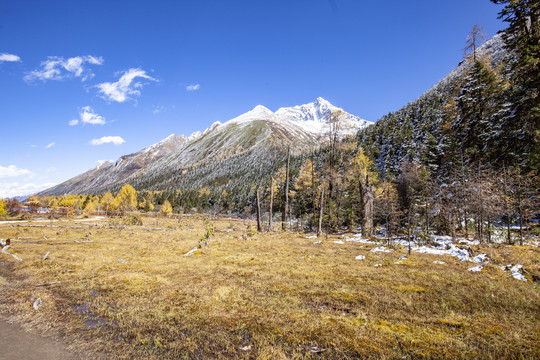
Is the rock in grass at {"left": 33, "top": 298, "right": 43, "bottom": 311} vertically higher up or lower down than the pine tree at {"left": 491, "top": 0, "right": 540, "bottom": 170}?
lower down

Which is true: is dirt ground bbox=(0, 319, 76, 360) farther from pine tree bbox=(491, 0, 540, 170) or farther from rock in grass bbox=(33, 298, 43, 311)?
pine tree bbox=(491, 0, 540, 170)

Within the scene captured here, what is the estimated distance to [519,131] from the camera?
974 inches

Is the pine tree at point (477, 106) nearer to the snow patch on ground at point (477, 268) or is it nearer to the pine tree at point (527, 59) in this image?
the pine tree at point (527, 59)

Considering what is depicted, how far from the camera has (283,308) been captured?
6.45 metres

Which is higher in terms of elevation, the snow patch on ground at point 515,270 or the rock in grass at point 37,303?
the snow patch on ground at point 515,270

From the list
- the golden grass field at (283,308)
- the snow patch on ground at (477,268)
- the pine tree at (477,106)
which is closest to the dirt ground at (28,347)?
the golden grass field at (283,308)

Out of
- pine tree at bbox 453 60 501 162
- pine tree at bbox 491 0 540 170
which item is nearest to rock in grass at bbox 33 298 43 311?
pine tree at bbox 491 0 540 170

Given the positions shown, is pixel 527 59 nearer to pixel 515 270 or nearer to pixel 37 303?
pixel 515 270

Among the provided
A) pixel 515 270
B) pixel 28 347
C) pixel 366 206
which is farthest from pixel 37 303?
pixel 366 206

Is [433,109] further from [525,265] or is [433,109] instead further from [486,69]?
[525,265]

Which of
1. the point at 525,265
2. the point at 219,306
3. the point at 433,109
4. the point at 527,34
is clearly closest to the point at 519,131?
the point at 527,34

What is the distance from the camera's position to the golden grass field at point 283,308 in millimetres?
4559

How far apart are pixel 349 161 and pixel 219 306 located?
90.7ft

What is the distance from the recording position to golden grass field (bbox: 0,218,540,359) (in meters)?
4.56
